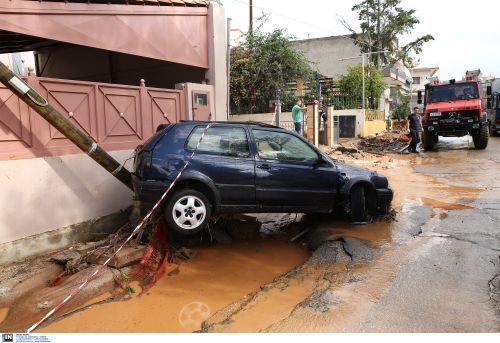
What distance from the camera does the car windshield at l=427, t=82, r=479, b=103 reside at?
625 inches

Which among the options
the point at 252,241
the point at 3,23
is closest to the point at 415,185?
the point at 252,241

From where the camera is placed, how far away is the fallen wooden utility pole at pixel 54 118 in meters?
5.47

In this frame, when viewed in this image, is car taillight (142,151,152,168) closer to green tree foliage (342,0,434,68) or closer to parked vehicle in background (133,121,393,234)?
parked vehicle in background (133,121,393,234)

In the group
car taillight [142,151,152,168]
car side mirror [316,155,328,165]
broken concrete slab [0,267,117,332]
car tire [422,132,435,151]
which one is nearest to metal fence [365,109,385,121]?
car tire [422,132,435,151]

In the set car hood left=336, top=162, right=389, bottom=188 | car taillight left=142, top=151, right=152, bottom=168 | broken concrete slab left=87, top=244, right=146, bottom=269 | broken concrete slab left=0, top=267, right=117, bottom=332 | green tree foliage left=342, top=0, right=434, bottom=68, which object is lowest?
broken concrete slab left=0, top=267, right=117, bottom=332

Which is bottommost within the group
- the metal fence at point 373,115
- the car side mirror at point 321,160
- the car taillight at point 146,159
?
the car side mirror at point 321,160

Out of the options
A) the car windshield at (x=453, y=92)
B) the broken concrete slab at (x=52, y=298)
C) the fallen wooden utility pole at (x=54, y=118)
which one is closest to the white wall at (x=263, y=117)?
the car windshield at (x=453, y=92)

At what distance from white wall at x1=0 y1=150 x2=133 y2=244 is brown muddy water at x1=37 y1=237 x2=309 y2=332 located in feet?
7.03

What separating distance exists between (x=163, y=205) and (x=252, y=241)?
5.57 feet

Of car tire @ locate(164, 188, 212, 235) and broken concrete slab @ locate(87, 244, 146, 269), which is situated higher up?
car tire @ locate(164, 188, 212, 235)

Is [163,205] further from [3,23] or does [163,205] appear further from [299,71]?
[299,71]

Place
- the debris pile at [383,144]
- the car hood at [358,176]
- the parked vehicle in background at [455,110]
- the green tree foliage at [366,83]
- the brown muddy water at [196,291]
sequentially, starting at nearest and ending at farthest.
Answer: the brown muddy water at [196,291], the car hood at [358,176], the parked vehicle in background at [455,110], the debris pile at [383,144], the green tree foliage at [366,83]

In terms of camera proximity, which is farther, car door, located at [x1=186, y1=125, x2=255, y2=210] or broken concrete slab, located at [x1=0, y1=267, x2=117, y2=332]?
car door, located at [x1=186, y1=125, x2=255, y2=210]

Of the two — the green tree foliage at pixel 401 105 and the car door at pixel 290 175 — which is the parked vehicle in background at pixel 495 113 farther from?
the car door at pixel 290 175
